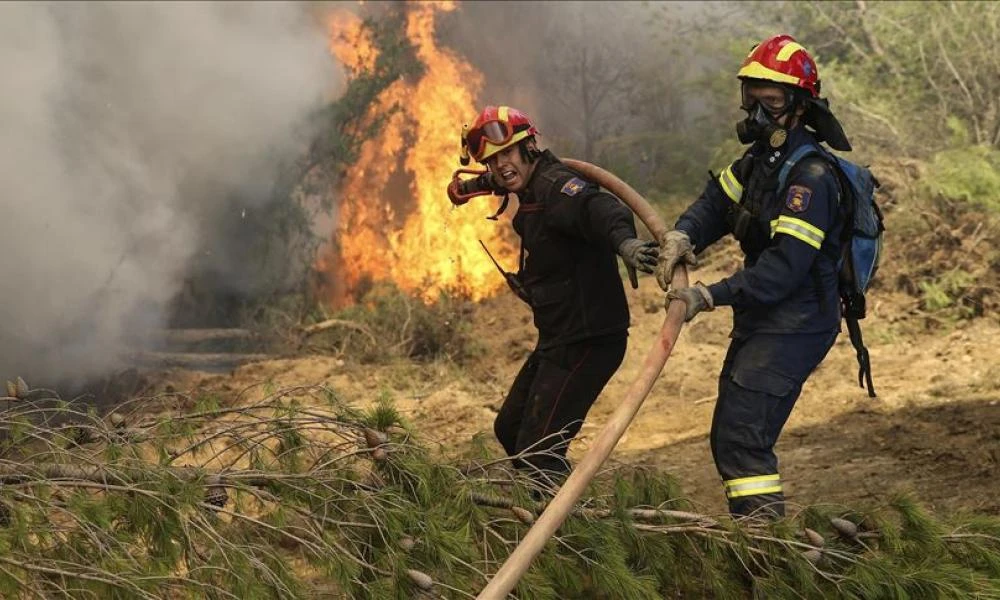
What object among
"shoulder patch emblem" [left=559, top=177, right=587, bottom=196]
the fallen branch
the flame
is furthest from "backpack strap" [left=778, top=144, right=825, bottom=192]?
the flame

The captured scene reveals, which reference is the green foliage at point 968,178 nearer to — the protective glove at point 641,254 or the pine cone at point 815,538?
the protective glove at point 641,254

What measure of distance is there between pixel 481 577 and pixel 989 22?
9.38 m

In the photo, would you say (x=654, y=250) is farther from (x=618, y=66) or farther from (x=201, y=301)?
(x=618, y=66)

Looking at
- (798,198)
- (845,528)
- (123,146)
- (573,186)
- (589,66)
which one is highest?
(589,66)

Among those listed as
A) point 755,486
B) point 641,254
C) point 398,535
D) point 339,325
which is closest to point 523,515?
point 398,535

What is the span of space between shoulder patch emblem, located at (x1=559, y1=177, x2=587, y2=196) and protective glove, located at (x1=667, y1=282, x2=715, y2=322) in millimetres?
769

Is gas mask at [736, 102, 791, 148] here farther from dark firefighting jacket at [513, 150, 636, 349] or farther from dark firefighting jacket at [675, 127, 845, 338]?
dark firefighting jacket at [513, 150, 636, 349]

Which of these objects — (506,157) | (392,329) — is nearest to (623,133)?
(392,329)

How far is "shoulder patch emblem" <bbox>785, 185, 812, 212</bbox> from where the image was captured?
4102 millimetres

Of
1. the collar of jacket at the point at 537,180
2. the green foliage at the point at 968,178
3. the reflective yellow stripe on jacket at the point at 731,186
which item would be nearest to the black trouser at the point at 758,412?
the reflective yellow stripe on jacket at the point at 731,186

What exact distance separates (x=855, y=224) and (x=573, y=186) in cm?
115

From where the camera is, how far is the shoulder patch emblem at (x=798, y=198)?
4.10 m

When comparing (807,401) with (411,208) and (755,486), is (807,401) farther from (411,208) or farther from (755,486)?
(411,208)

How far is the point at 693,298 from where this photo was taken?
12.9ft
